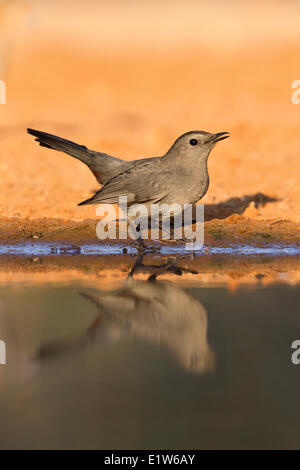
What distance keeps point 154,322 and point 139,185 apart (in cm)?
333

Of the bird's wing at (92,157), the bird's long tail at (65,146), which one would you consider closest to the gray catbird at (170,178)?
the bird's wing at (92,157)

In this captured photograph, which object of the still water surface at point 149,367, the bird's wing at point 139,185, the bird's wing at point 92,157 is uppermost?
the bird's wing at point 92,157

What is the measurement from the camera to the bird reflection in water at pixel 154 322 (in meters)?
5.16

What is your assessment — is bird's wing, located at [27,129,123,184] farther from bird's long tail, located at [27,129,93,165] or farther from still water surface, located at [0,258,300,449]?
still water surface, located at [0,258,300,449]

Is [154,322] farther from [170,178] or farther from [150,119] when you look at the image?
[150,119]

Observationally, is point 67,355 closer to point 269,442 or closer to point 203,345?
point 203,345

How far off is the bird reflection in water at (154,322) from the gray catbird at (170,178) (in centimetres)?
178

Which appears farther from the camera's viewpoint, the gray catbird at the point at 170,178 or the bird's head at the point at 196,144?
the bird's head at the point at 196,144

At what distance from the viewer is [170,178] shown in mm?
8852

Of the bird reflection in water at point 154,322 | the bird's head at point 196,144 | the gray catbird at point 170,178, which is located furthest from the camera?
the bird's head at point 196,144

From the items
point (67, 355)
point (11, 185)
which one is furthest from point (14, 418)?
point (11, 185)

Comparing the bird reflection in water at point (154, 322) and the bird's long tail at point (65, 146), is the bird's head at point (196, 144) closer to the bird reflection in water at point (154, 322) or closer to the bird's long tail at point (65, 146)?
the bird's long tail at point (65, 146)

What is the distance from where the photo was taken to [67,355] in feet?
16.6

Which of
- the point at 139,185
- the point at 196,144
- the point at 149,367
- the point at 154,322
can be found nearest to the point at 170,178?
the point at 139,185
